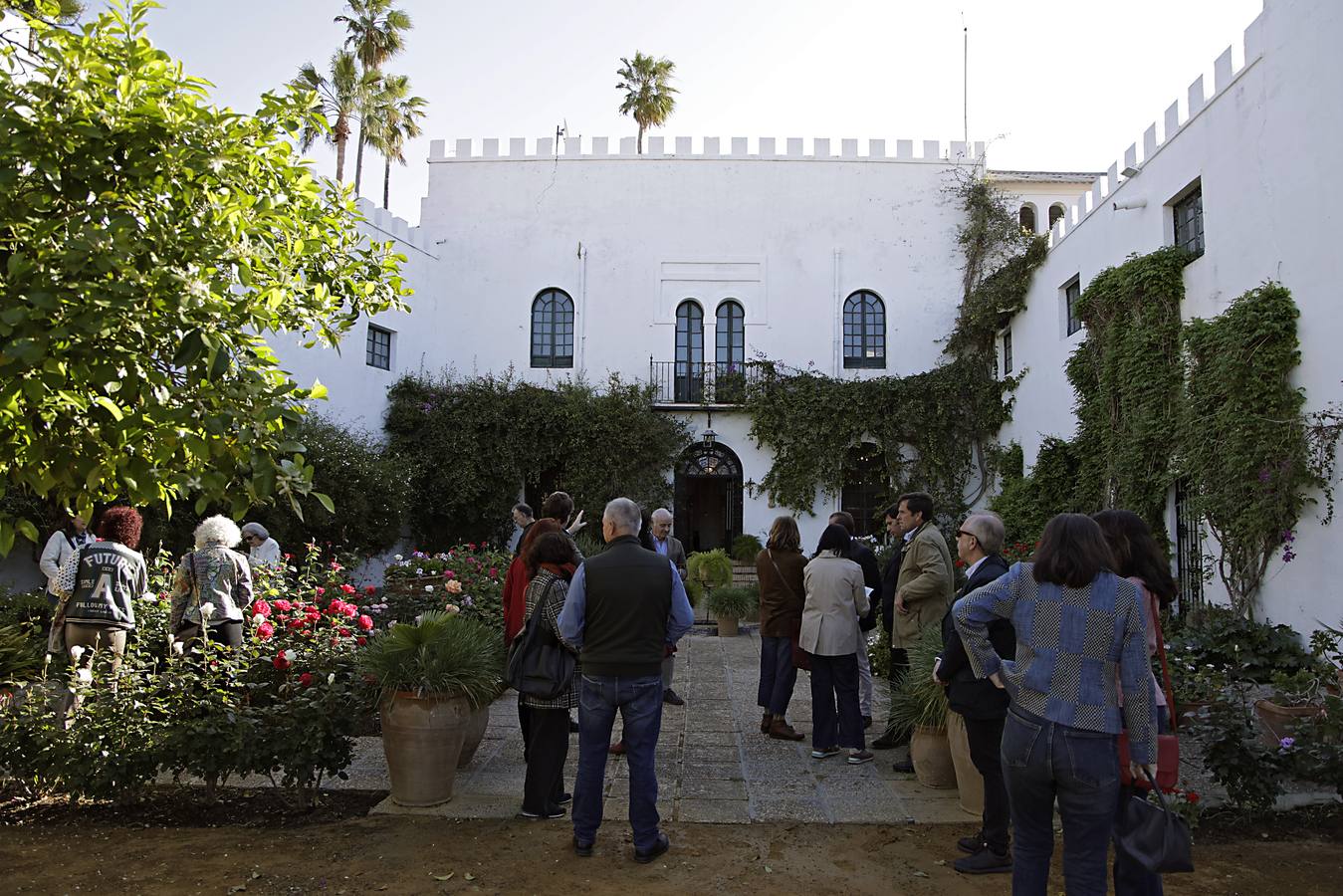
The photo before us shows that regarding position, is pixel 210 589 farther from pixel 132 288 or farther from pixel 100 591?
pixel 132 288

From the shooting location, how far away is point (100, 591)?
5738 millimetres

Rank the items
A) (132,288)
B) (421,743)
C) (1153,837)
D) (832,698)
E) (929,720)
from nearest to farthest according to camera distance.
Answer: (132,288) → (1153,837) → (421,743) → (929,720) → (832,698)

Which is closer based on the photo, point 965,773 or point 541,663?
point 541,663

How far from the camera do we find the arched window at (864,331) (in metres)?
19.4

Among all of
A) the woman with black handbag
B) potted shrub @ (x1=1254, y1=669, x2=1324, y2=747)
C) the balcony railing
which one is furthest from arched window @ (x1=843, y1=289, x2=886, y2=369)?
the woman with black handbag

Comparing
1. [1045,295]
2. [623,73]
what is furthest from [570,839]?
[623,73]

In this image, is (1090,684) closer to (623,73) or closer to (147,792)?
(147,792)

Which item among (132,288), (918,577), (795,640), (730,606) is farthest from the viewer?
(730,606)

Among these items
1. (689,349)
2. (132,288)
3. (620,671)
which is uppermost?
(689,349)

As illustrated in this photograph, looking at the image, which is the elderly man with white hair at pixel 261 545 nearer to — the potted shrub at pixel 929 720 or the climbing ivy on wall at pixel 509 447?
the potted shrub at pixel 929 720

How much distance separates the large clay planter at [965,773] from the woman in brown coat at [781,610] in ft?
5.04

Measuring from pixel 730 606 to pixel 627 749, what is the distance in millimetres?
7898

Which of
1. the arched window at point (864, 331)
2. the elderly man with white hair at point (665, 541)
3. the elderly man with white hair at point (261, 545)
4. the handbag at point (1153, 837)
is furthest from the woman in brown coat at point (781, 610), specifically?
the arched window at point (864, 331)

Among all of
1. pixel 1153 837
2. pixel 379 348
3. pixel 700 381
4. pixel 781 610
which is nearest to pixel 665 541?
pixel 781 610
